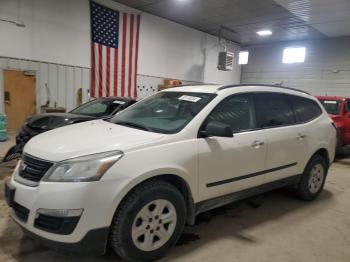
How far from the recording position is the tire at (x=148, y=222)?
216cm

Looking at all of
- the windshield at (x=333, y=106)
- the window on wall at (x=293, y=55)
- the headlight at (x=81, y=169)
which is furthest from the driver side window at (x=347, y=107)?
the window on wall at (x=293, y=55)

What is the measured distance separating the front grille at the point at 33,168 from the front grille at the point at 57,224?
0.29 meters

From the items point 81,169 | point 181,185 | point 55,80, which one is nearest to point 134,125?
point 181,185

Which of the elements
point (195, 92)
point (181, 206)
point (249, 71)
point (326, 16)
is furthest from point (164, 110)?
point (249, 71)

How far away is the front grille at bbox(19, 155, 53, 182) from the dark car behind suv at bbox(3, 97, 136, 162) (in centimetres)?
162

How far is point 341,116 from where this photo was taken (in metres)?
7.00

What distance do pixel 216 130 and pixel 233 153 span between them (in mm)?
397

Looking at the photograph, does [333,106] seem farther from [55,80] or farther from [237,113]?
[55,80]

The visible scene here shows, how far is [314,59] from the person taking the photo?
1364cm

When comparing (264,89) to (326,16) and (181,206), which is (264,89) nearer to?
(181,206)

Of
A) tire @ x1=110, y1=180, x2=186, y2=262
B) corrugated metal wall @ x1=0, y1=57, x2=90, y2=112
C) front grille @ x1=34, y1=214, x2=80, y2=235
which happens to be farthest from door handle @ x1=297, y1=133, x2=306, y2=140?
corrugated metal wall @ x1=0, y1=57, x2=90, y2=112

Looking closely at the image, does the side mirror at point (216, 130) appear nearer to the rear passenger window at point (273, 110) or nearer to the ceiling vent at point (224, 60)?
the rear passenger window at point (273, 110)

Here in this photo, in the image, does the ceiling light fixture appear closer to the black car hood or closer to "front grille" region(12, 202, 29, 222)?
the black car hood

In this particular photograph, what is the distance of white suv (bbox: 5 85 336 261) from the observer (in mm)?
2023
